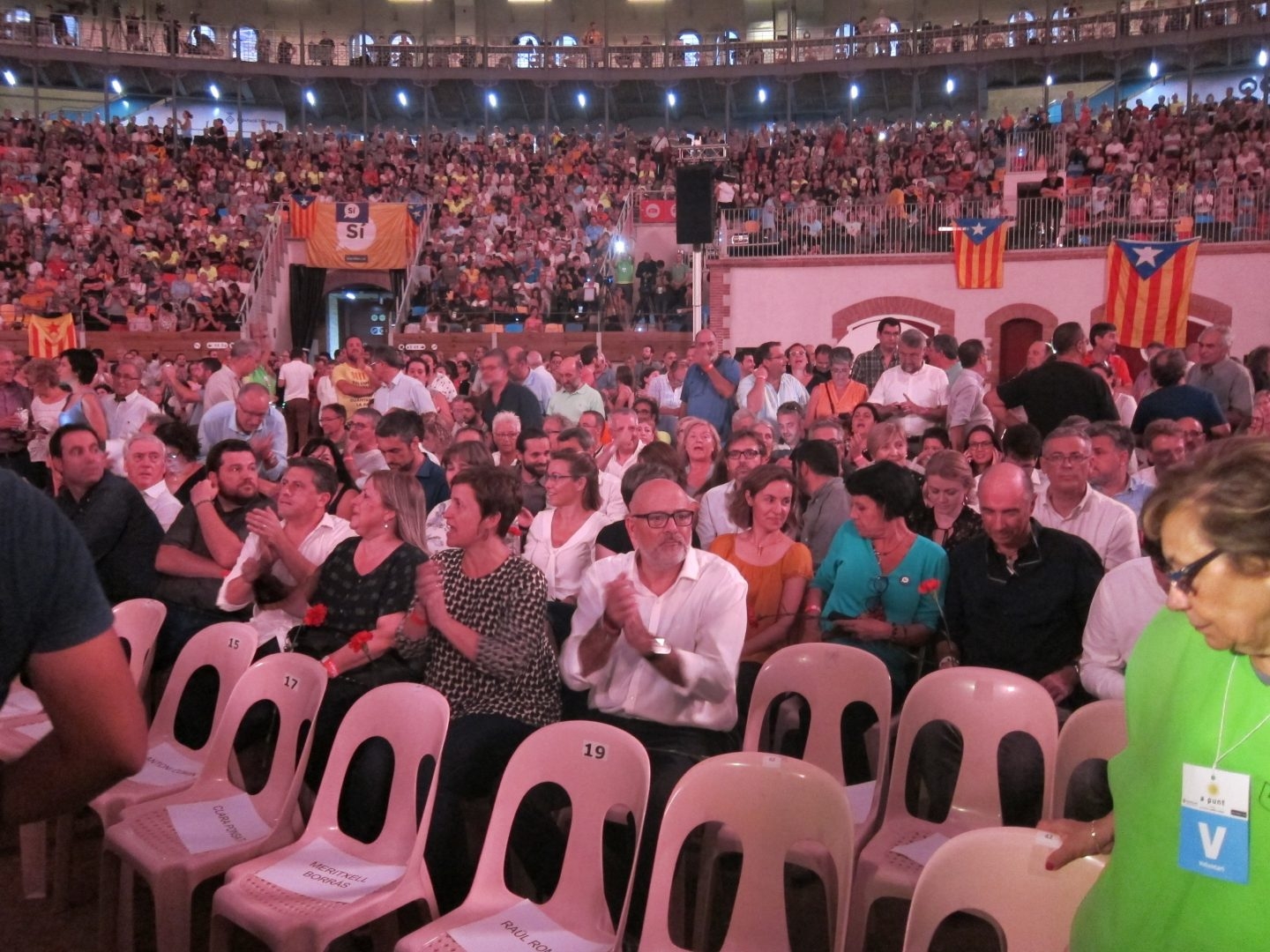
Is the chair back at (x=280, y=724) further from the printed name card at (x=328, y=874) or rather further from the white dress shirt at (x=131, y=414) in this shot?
the white dress shirt at (x=131, y=414)

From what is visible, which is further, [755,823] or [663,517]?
[663,517]

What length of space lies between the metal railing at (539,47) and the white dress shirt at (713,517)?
78.2ft

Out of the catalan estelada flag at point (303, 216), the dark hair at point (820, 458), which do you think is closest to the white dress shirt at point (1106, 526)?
the dark hair at point (820, 458)

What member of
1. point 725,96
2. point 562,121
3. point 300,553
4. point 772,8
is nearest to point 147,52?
point 562,121

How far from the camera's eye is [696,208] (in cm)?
1284

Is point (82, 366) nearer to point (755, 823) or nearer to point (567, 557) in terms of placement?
point (567, 557)

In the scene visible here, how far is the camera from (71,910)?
3.72 metres

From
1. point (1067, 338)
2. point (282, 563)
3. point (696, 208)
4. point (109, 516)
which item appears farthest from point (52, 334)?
point (1067, 338)

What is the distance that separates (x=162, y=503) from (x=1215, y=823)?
4942 millimetres

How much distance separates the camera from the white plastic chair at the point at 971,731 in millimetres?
3145

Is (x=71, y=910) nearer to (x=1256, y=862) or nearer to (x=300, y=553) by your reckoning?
(x=300, y=553)

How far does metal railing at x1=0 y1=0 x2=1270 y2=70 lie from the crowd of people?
21.8 meters

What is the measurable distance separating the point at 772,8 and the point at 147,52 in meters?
16.2

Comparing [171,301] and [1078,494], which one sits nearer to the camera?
[1078,494]
